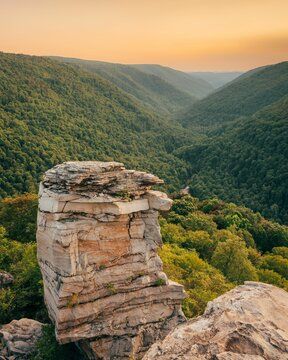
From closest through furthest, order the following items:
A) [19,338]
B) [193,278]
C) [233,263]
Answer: [19,338], [193,278], [233,263]

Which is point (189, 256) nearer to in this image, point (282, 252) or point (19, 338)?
point (19, 338)

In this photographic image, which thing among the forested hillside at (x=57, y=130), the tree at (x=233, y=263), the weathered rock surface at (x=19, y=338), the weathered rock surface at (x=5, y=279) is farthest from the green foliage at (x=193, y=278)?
the forested hillside at (x=57, y=130)

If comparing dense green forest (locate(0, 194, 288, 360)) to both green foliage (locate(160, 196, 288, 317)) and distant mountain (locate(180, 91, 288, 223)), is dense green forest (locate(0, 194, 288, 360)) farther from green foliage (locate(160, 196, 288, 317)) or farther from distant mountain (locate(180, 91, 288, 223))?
distant mountain (locate(180, 91, 288, 223))

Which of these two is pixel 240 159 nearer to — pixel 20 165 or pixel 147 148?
pixel 147 148

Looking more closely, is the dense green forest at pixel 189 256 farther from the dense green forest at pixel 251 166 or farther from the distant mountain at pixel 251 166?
the dense green forest at pixel 251 166

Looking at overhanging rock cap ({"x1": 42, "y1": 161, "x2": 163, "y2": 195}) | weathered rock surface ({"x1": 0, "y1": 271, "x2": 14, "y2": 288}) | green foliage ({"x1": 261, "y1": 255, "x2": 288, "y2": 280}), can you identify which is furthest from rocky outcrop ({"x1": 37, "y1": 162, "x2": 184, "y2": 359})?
green foliage ({"x1": 261, "y1": 255, "x2": 288, "y2": 280})

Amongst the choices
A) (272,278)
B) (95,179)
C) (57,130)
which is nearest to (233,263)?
(272,278)

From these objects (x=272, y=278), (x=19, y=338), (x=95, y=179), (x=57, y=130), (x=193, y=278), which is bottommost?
(x=272, y=278)
